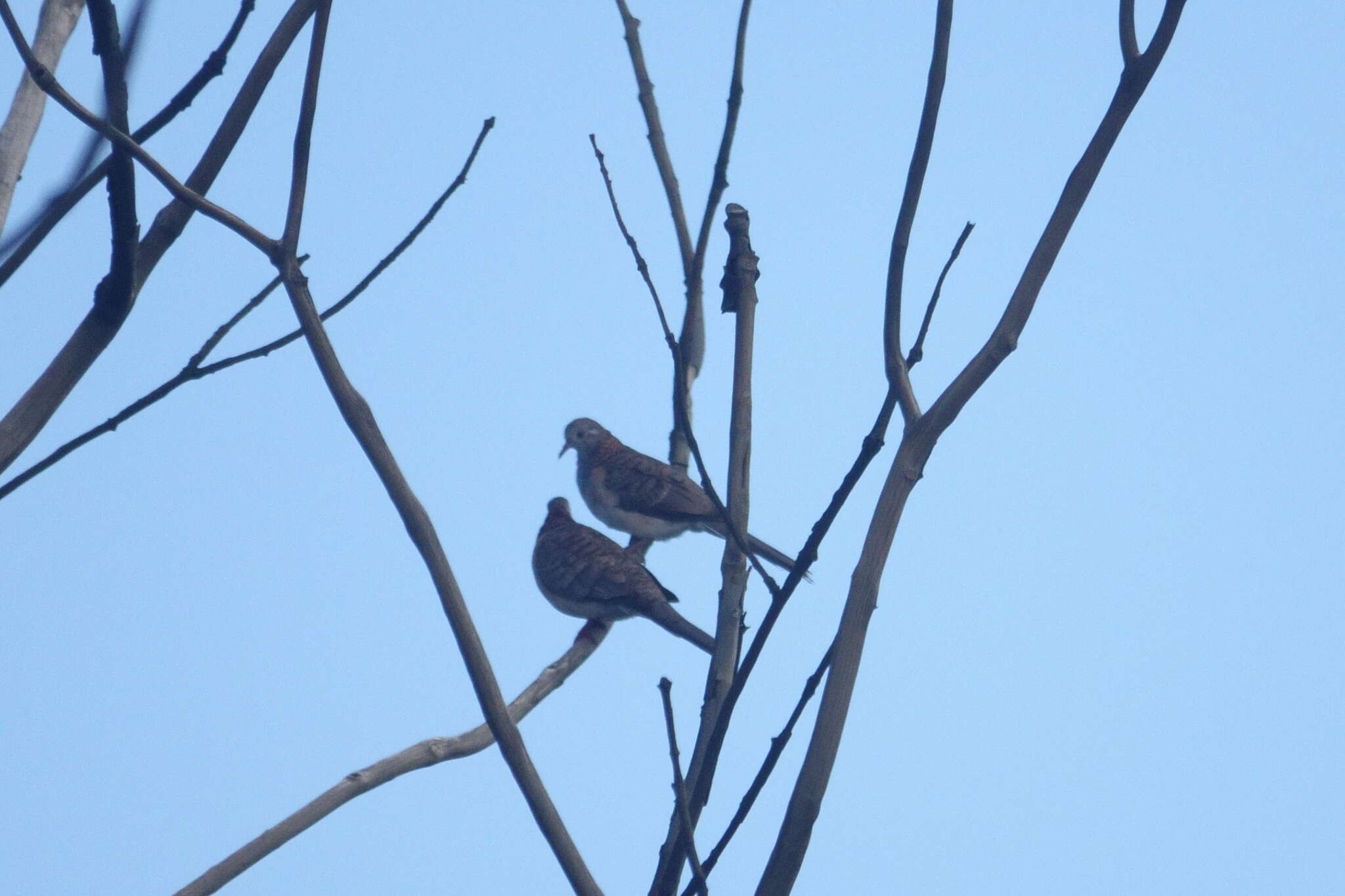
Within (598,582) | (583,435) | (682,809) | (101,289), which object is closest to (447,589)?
(682,809)

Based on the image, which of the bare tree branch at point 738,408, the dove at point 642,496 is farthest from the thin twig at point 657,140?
the dove at point 642,496

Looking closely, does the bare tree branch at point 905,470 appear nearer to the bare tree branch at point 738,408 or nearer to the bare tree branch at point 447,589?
the bare tree branch at point 447,589

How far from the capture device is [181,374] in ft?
8.48

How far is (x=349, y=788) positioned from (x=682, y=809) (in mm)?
843

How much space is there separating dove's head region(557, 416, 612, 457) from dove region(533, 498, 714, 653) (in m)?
1.57

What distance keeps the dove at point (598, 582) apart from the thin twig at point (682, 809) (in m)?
3.95

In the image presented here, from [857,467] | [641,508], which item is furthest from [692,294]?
[641,508]

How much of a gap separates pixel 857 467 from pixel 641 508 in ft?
20.2

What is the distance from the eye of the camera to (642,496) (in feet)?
27.0

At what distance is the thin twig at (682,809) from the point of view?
201cm

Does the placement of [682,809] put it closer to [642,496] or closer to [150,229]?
[150,229]

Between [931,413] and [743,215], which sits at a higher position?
[743,215]

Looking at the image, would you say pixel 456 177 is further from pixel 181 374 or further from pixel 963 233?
pixel 963 233

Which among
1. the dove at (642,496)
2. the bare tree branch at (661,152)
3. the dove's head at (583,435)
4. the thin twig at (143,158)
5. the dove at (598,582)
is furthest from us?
the dove's head at (583,435)
